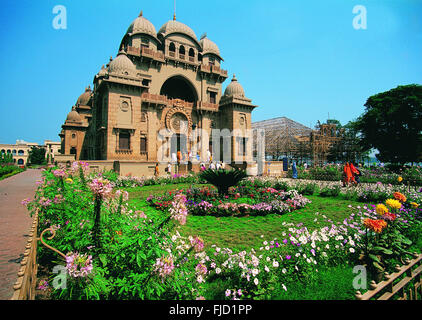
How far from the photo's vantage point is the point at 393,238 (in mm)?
3762

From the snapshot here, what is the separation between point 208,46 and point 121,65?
39.9 feet

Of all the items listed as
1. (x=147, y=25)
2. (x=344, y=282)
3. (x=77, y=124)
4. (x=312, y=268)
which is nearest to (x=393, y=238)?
(x=344, y=282)

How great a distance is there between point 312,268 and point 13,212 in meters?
8.91

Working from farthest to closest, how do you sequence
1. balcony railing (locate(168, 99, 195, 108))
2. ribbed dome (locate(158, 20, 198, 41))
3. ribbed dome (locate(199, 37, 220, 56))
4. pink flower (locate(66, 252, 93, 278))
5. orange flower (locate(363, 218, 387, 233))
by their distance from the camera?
ribbed dome (locate(199, 37, 220, 56)), ribbed dome (locate(158, 20, 198, 41)), balcony railing (locate(168, 99, 195, 108)), orange flower (locate(363, 218, 387, 233)), pink flower (locate(66, 252, 93, 278))

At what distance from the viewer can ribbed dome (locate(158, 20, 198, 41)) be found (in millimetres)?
25188

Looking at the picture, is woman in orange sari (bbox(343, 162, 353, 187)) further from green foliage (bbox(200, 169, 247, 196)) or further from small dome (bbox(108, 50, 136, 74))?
small dome (bbox(108, 50, 136, 74))

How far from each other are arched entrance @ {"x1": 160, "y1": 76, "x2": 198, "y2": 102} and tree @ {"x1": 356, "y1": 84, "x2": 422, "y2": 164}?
26.5 metres

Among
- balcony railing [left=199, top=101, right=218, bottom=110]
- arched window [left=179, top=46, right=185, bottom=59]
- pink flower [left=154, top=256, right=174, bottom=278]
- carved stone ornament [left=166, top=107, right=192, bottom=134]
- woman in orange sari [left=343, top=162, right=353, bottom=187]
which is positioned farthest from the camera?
balcony railing [left=199, top=101, right=218, bottom=110]

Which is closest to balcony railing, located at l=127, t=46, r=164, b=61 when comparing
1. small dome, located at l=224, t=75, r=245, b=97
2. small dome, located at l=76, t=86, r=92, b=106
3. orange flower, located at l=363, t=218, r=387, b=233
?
small dome, located at l=224, t=75, r=245, b=97

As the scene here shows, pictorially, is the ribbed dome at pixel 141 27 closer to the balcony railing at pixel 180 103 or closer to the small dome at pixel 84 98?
the balcony railing at pixel 180 103

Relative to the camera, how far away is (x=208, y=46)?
27953 millimetres

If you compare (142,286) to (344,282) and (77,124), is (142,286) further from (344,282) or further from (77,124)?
(77,124)

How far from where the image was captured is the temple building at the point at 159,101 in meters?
20.5

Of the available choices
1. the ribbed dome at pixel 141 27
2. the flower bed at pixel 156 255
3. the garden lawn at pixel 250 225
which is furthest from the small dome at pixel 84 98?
the flower bed at pixel 156 255
